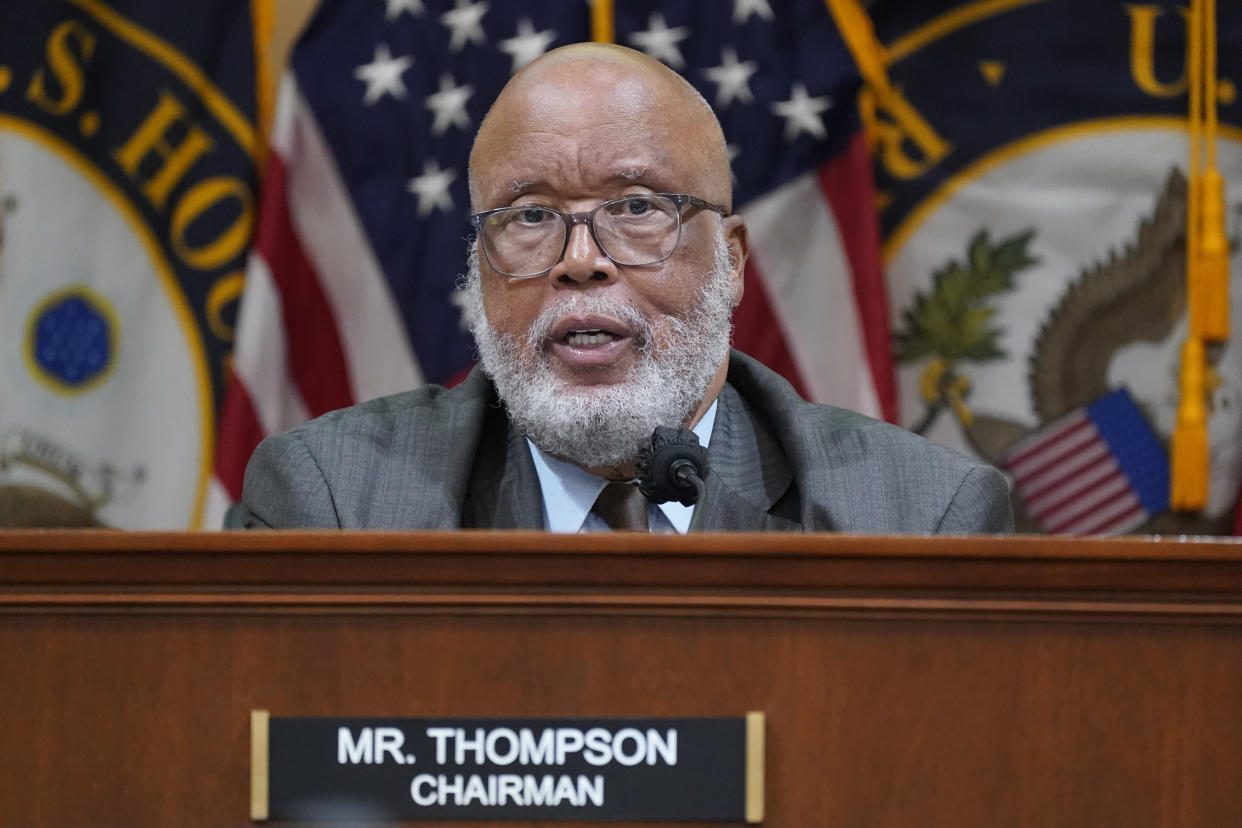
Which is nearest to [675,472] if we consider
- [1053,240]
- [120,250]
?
[1053,240]

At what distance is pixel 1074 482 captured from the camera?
3.13 meters

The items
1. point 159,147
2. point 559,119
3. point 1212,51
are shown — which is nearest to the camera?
point 559,119

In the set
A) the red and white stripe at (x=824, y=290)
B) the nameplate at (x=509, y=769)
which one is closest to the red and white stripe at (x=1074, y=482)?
the red and white stripe at (x=824, y=290)

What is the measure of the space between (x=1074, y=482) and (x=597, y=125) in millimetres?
1603

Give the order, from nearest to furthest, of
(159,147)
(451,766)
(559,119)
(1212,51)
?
1. (451,766)
2. (559,119)
3. (1212,51)
4. (159,147)

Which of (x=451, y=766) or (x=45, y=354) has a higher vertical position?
(x=45, y=354)

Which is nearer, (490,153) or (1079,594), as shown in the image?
(1079,594)

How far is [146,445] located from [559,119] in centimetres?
163

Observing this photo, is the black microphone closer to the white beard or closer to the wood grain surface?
the wood grain surface

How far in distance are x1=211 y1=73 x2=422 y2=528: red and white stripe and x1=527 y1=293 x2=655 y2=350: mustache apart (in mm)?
1233

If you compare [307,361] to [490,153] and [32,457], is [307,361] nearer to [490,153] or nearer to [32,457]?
[32,457]

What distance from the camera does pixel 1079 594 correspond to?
116 centimetres

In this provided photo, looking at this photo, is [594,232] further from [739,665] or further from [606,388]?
[739,665]

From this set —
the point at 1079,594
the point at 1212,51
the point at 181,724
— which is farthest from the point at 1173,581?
the point at 1212,51
